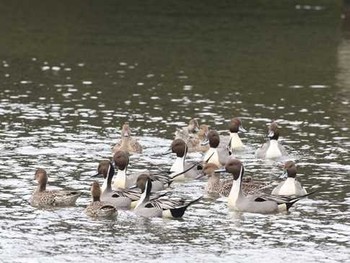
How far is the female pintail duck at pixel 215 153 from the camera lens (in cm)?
2430

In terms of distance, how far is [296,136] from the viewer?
27.6 m

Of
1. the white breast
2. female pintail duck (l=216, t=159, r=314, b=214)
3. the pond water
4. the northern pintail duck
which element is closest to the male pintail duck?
the pond water

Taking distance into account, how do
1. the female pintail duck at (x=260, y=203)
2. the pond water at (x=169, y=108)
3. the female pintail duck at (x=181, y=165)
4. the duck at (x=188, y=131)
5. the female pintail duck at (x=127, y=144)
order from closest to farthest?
the pond water at (x=169, y=108), the female pintail duck at (x=260, y=203), the female pintail duck at (x=181, y=165), the female pintail duck at (x=127, y=144), the duck at (x=188, y=131)

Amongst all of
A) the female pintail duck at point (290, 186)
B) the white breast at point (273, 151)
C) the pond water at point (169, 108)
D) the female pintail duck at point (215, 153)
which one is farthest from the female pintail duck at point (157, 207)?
the white breast at point (273, 151)

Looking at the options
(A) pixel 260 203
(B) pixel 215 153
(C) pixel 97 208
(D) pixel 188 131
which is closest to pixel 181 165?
(B) pixel 215 153

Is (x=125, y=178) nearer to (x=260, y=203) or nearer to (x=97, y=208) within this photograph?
(x=97, y=208)

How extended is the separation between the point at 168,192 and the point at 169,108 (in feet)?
30.4

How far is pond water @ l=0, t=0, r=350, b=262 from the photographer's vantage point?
60.5 ft

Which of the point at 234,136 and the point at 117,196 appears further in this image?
the point at 234,136

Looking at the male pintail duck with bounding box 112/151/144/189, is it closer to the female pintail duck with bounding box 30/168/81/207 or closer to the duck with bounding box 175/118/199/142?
the female pintail duck with bounding box 30/168/81/207

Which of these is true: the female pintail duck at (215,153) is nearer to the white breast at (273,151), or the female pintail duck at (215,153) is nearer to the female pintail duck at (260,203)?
the white breast at (273,151)

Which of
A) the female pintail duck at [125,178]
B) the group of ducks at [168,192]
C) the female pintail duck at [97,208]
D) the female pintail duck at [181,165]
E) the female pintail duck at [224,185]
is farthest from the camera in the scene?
the female pintail duck at [181,165]

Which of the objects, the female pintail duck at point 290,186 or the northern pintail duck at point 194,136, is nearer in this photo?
the female pintail duck at point 290,186

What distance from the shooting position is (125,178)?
22.0m
